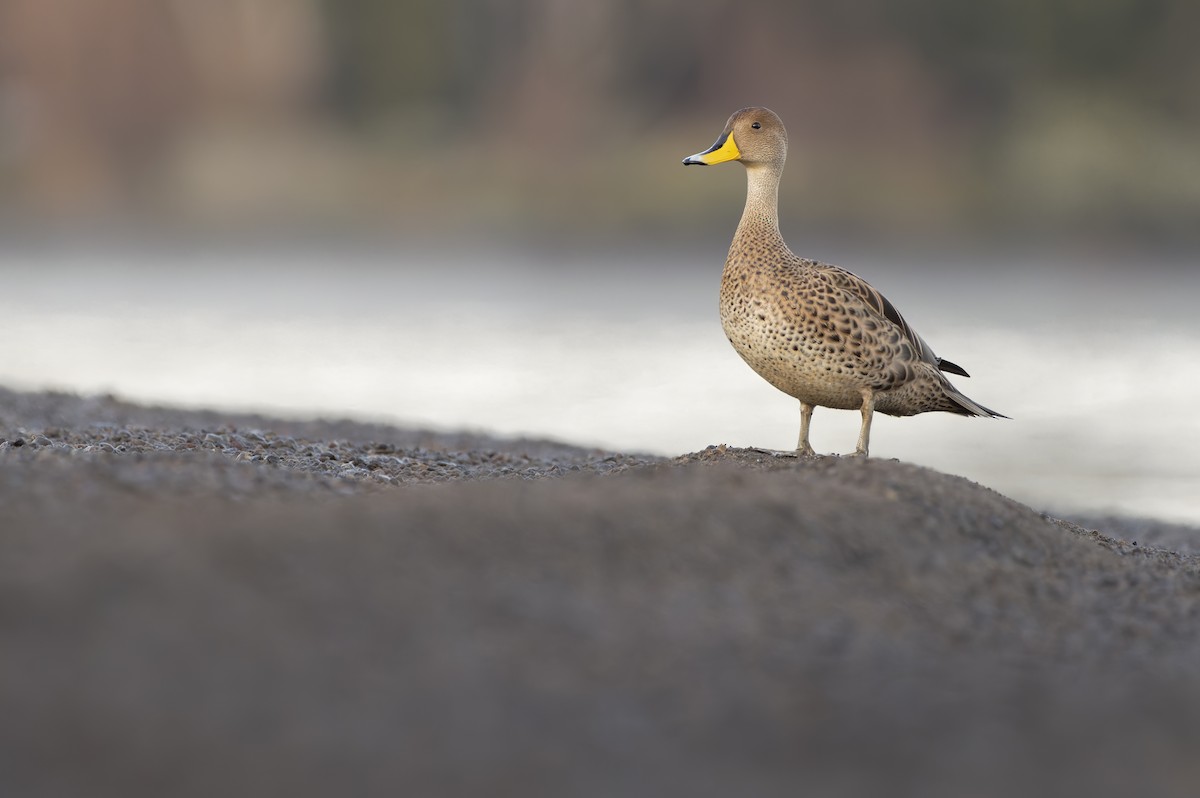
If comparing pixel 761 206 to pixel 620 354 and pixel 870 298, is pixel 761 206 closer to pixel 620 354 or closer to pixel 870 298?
pixel 870 298

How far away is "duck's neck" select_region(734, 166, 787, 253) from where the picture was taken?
678 cm

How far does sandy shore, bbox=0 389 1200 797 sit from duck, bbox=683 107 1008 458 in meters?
1.12

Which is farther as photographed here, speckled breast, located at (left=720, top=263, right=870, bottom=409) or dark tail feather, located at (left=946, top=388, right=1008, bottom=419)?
dark tail feather, located at (left=946, top=388, right=1008, bottom=419)

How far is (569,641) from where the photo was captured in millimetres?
3508

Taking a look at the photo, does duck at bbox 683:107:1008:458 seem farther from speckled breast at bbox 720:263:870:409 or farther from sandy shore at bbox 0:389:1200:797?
sandy shore at bbox 0:389:1200:797

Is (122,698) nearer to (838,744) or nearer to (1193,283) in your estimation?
(838,744)

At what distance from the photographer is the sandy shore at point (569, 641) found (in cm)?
290

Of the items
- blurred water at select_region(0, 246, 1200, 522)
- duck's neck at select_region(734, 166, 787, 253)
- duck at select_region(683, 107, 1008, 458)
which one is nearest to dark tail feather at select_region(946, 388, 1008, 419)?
duck at select_region(683, 107, 1008, 458)

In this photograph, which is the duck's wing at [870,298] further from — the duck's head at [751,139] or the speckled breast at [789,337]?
the duck's head at [751,139]

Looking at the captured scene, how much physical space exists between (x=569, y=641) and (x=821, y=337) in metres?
3.05

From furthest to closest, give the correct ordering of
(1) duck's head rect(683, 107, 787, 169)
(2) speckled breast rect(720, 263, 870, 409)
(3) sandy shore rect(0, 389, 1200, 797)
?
(1) duck's head rect(683, 107, 787, 169) < (2) speckled breast rect(720, 263, 870, 409) < (3) sandy shore rect(0, 389, 1200, 797)

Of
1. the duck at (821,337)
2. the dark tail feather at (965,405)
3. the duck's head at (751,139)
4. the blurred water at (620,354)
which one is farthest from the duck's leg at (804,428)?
the blurred water at (620,354)

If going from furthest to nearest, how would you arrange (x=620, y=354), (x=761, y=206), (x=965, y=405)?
1. (x=620, y=354)
2. (x=761, y=206)
3. (x=965, y=405)

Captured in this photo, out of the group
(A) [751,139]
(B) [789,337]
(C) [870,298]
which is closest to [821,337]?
(B) [789,337]
